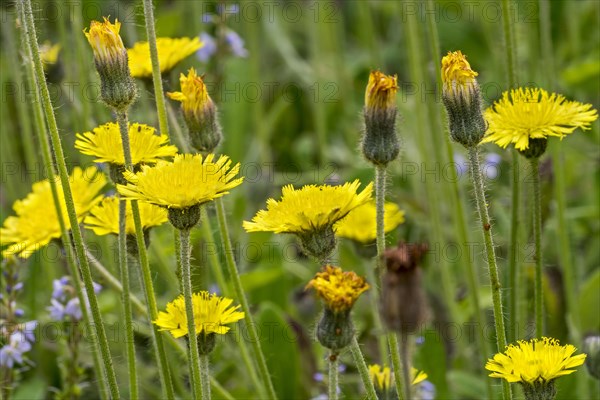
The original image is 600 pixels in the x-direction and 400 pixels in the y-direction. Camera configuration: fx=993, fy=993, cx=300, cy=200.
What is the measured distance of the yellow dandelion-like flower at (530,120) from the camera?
164 cm

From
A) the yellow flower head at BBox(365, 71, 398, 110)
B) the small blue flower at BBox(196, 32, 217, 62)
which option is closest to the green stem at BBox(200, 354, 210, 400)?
the yellow flower head at BBox(365, 71, 398, 110)

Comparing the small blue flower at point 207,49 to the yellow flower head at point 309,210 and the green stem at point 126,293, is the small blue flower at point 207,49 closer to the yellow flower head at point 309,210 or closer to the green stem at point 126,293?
the green stem at point 126,293

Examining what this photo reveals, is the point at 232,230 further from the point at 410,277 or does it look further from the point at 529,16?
the point at 410,277

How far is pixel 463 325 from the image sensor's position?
2.56 meters

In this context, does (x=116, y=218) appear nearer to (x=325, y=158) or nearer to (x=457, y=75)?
(x=457, y=75)

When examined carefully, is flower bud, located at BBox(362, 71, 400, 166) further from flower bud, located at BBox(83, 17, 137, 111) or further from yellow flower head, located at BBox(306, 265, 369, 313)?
flower bud, located at BBox(83, 17, 137, 111)

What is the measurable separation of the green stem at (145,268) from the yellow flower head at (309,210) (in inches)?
7.6

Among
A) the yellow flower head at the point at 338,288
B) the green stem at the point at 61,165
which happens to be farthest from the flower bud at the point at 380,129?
the green stem at the point at 61,165

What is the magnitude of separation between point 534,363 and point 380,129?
0.45 m

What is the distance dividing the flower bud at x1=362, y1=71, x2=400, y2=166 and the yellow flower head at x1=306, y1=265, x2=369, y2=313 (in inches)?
9.9

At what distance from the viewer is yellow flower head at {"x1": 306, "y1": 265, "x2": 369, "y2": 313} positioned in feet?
4.70

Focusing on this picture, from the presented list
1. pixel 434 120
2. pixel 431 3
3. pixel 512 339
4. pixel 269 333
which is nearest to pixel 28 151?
pixel 269 333

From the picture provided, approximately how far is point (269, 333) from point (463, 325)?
550mm

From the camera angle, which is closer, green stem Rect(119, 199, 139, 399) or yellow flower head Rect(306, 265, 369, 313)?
yellow flower head Rect(306, 265, 369, 313)
